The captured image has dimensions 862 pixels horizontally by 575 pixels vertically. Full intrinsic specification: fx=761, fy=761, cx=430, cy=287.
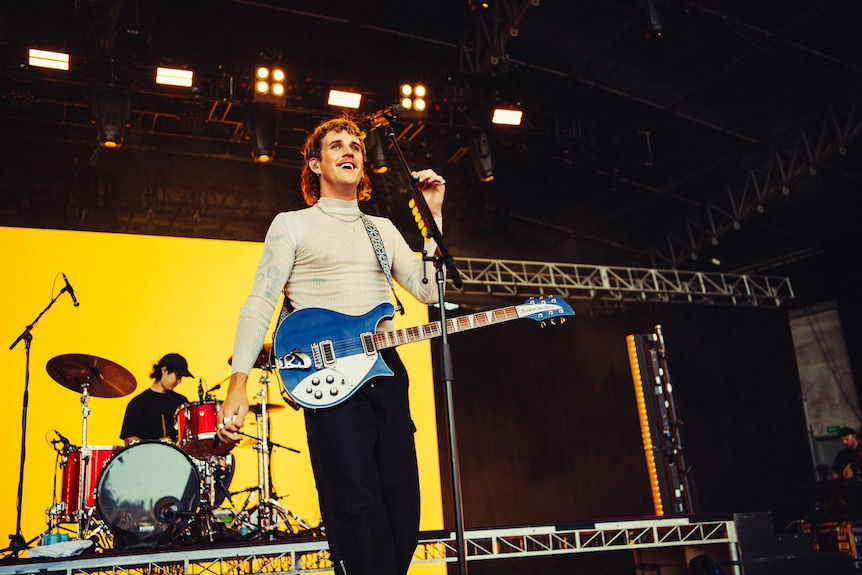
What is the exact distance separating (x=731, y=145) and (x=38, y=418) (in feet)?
27.9

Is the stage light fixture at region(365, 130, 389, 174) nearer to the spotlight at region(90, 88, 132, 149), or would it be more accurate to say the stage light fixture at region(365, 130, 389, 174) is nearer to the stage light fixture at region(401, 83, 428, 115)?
the stage light fixture at region(401, 83, 428, 115)

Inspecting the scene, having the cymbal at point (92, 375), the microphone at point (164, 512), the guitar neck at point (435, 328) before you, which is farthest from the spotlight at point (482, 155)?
the guitar neck at point (435, 328)

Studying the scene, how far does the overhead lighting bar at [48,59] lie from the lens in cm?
632

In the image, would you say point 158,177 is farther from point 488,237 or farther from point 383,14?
point 488,237

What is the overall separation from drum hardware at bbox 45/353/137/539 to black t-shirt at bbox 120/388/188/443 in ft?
1.47

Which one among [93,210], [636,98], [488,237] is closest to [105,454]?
[93,210]

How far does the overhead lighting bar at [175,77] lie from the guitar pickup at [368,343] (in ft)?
17.5

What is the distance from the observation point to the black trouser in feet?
6.39

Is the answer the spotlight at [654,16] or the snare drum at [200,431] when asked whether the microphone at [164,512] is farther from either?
the spotlight at [654,16]

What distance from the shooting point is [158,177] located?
960 cm

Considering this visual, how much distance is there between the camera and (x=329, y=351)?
7.22ft

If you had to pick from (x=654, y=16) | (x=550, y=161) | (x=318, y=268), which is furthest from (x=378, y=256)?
(x=550, y=161)

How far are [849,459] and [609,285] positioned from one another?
12.1 ft

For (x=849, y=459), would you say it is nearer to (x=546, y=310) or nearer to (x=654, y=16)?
(x=654, y=16)
